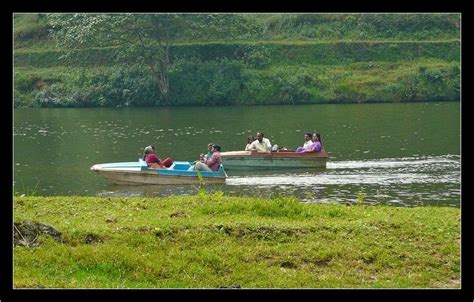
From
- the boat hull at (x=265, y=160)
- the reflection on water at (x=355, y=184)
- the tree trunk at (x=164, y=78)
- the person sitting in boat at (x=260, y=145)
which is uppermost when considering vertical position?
the tree trunk at (x=164, y=78)

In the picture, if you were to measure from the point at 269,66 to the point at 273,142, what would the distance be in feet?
88.0

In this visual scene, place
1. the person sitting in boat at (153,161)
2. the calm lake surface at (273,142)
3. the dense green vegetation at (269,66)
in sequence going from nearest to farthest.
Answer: the calm lake surface at (273,142) < the person sitting in boat at (153,161) < the dense green vegetation at (269,66)

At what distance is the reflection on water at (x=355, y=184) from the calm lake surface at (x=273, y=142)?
3cm

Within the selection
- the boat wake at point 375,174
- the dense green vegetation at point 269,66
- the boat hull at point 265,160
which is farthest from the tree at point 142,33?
the boat wake at point 375,174

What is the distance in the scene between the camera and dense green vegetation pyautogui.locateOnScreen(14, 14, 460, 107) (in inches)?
2424

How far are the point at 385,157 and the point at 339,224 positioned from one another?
18.9 metres

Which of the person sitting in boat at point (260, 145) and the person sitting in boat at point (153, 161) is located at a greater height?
the person sitting in boat at point (260, 145)

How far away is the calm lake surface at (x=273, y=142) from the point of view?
81.5 feet

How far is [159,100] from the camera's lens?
62562mm

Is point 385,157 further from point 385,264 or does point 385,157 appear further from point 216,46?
point 216,46

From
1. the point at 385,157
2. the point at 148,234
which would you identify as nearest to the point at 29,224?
the point at 148,234

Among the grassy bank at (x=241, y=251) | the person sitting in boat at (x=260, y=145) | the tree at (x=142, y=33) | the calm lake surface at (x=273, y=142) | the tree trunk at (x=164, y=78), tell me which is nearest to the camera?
the grassy bank at (x=241, y=251)

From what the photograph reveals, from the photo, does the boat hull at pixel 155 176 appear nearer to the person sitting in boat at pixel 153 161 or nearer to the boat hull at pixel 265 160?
the person sitting in boat at pixel 153 161

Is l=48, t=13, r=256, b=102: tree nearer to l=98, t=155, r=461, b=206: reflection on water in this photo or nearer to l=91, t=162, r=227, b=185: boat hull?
l=98, t=155, r=461, b=206: reflection on water
